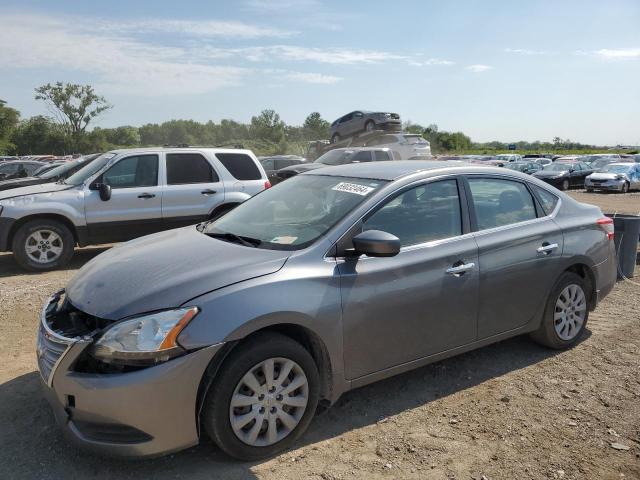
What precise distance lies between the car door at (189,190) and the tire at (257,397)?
19.0 ft

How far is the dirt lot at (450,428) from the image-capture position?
2.94 meters

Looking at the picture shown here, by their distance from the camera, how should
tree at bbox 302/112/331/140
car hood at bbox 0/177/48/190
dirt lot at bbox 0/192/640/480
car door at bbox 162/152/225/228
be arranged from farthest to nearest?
tree at bbox 302/112/331/140, car hood at bbox 0/177/48/190, car door at bbox 162/152/225/228, dirt lot at bbox 0/192/640/480

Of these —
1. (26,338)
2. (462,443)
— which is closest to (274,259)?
(462,443)

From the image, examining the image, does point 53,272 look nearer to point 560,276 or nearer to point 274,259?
point 274,259

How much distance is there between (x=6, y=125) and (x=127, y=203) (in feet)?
183

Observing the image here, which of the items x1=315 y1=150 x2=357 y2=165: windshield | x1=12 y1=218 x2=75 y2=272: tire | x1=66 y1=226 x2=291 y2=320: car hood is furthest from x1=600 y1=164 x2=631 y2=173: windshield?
x1=66 y1=226 x2=291 y2=320: car hood

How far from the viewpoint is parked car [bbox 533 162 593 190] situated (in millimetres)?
27438

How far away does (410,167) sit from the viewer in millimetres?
4090

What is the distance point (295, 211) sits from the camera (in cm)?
388

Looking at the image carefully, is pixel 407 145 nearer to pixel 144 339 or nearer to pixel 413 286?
pixel 413 286

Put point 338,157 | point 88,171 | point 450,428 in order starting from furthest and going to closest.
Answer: point 338,157 → point 88,171 → point 450,428

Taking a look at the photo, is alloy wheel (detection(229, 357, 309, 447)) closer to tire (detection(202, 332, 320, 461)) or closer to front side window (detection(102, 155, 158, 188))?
tire (detection(202, 332, 320, 461))

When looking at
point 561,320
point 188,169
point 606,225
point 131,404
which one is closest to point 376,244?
point 131,404

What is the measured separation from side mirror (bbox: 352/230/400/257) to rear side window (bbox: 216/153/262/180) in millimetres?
5945
